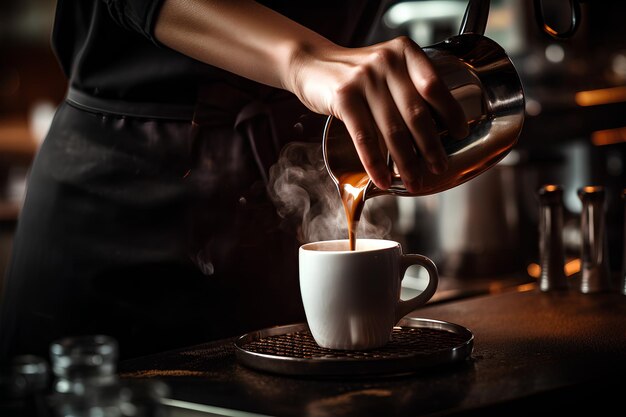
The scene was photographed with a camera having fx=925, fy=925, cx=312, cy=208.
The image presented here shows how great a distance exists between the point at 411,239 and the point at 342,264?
210 centimetres

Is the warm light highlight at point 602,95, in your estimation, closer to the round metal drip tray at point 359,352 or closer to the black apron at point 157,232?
the black apron at point 157,232

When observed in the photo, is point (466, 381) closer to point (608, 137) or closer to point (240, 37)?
point (240, 37)

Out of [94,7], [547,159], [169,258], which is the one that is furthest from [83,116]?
[547,159]

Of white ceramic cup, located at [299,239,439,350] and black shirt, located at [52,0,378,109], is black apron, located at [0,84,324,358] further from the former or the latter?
white ceramic cup, located at [299,239,439,350]

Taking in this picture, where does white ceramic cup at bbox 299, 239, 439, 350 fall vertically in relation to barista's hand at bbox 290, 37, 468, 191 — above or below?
below

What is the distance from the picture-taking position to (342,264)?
1.11m

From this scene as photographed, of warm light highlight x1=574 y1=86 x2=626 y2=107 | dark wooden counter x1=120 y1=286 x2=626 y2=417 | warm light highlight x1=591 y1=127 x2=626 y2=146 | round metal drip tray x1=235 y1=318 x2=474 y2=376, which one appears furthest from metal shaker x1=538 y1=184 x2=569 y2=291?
warm light highlight x1=574 y1=86 x2=626 y2=107

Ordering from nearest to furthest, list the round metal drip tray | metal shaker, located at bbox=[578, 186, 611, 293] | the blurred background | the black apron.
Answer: the round metal drip tray
the black apron
metal shaker, located at bbox=[578, 186, 611, 293]
the blurred background

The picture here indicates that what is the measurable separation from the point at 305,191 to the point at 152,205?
26cm

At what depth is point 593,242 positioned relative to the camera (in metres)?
1.58

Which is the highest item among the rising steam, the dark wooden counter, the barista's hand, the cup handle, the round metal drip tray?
the barista's hand

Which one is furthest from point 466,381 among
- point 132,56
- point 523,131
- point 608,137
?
point 608,137

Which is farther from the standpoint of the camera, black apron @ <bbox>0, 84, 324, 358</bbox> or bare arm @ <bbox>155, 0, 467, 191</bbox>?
black apron @ <bbox>0, 84, 324, 358</bbox>

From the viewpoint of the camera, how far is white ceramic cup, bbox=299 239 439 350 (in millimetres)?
1112
